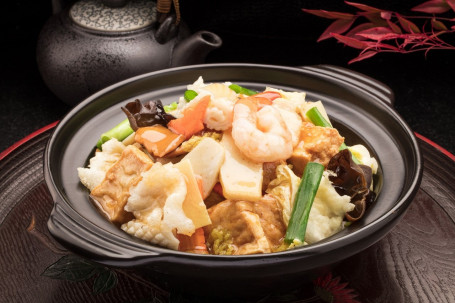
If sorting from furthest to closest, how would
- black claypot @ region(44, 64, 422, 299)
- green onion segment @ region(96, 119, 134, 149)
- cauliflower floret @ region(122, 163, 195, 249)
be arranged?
green onion segment @ region(96, 119, 134, 149) < cauliflower floret @ region(122, 163, 195, 249) < black claypot @ region(44, 64, 422, 299)

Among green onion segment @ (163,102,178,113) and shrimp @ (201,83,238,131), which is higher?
shrimp @ (201,83,238,131)

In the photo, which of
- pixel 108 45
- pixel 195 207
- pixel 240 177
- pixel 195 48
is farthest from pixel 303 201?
pixel 108 45

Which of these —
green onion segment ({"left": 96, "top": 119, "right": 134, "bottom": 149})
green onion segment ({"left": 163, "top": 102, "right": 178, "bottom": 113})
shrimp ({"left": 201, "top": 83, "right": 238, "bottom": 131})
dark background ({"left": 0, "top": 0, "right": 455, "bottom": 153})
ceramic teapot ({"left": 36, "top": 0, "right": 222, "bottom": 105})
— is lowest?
dark background ({"left": 0, "top": 0, "right": 455, "bottom": 153})

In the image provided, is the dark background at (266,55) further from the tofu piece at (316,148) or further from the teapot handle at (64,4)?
the tofu piece at (316,148)

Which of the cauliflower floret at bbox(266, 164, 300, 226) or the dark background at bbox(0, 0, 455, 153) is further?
the dark background at bbox(0, 0, 455, 153)

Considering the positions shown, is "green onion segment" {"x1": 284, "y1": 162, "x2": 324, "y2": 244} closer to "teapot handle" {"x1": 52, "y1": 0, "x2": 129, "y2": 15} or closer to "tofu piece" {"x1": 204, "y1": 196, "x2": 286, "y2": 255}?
"tofu piece" {"x1": 204, "y1": 196, "x2": 286, "y2": 255}

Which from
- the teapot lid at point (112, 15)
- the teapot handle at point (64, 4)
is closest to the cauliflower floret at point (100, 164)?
the teapot lid at point (112, 15)

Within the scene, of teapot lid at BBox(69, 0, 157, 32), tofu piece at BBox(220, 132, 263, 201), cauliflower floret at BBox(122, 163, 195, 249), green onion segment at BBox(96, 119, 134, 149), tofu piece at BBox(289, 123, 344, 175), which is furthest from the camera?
teapot lid at BBox(69, 0, 157, 32)

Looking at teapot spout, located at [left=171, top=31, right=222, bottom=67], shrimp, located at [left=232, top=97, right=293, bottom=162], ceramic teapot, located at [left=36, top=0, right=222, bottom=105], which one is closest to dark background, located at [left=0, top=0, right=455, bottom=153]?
ceramic teapot, located at [left=36, top=0, right=222, bottom=105]
